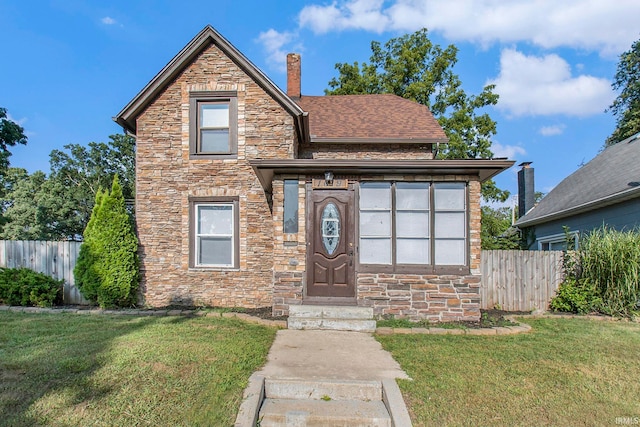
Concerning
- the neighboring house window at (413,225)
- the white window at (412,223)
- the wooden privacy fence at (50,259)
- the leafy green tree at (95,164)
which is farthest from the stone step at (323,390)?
the leafy green tree at (95,164)

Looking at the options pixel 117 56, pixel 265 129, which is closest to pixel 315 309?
pixel 265 129

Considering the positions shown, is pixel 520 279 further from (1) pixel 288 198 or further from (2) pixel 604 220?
(1) pixel 288 198

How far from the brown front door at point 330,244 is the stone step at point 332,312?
1.09 feet

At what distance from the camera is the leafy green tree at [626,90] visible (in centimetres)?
2283

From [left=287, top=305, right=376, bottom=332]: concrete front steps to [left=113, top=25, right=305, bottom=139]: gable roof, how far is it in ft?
15.6

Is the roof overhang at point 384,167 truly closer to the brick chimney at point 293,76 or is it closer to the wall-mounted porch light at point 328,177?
the wall-mounted porch light at point 328,177

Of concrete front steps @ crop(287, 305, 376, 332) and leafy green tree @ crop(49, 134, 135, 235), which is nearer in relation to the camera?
concrete front steps @ crop(287, 305, 376, 332)

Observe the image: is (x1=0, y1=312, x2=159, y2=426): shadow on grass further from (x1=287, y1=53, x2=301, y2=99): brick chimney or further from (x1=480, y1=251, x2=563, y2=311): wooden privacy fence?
(x1=287, y1=53, x2=301, y2=99): brick chimney

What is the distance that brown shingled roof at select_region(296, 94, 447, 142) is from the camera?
1067cm

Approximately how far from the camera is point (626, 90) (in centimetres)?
2411

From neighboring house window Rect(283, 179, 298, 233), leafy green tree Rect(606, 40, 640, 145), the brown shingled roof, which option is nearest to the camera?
neighboring house window Rect(283, 179, 298, 233)

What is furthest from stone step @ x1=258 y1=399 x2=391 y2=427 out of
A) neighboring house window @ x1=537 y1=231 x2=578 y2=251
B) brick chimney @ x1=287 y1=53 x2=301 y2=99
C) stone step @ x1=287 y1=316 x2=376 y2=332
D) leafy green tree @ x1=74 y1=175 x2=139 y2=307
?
neighboring house window @ x1=537 y1=231 x2=578 y2=251

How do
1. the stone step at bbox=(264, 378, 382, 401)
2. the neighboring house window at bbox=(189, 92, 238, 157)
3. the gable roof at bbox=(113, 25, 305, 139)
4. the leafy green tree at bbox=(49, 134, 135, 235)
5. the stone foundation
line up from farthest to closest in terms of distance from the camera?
the leafy green tree at bbox=(49, 134, 135, 235)
the neighboring house window at bbox=(189, 92, 238, 157)
the gable roof at bbox=(113, 25, 305, 139)
the stone foundation
the stone step at bbox=(264, 378, 382, 401)

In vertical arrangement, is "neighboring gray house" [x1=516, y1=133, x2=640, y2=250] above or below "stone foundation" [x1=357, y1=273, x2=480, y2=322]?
above
